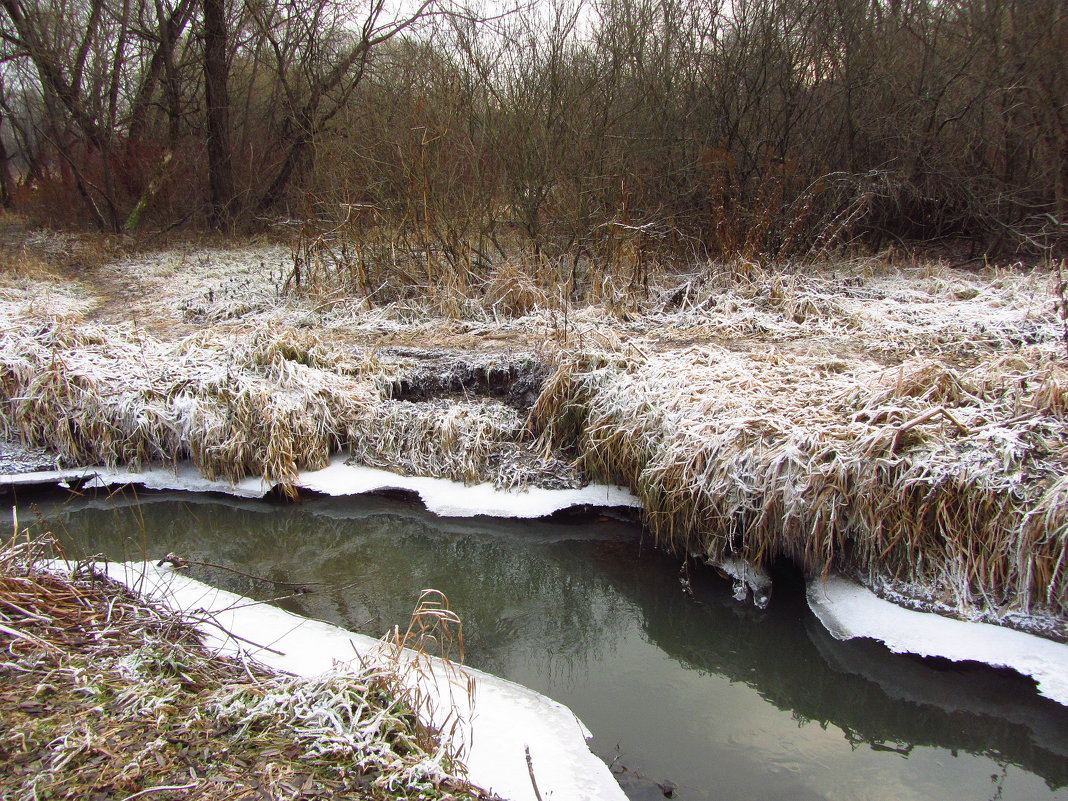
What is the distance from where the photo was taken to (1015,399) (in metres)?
3.88

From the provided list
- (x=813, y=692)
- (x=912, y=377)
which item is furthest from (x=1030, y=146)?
(x=813, y=692)

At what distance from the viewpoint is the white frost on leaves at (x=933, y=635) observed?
317 centimetres

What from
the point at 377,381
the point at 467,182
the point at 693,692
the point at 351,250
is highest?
the point at 467,182

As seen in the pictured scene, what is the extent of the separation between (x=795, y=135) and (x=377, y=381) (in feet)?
16.3

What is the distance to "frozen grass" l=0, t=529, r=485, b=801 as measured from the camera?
2199 mm

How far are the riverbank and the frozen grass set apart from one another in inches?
85.8

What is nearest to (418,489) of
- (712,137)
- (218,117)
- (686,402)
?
(686,402)

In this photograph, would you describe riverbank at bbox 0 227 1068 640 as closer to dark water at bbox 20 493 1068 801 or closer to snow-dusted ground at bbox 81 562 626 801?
dark water at bbox 20 493 1068 801

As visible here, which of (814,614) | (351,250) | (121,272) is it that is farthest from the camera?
(121,272)

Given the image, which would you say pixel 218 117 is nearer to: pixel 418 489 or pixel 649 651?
pixel 418 489

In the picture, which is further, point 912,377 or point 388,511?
point 388,511

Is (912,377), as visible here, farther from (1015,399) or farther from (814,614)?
(814,614)

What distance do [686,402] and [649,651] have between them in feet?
5.08

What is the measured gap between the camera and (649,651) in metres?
3.63
